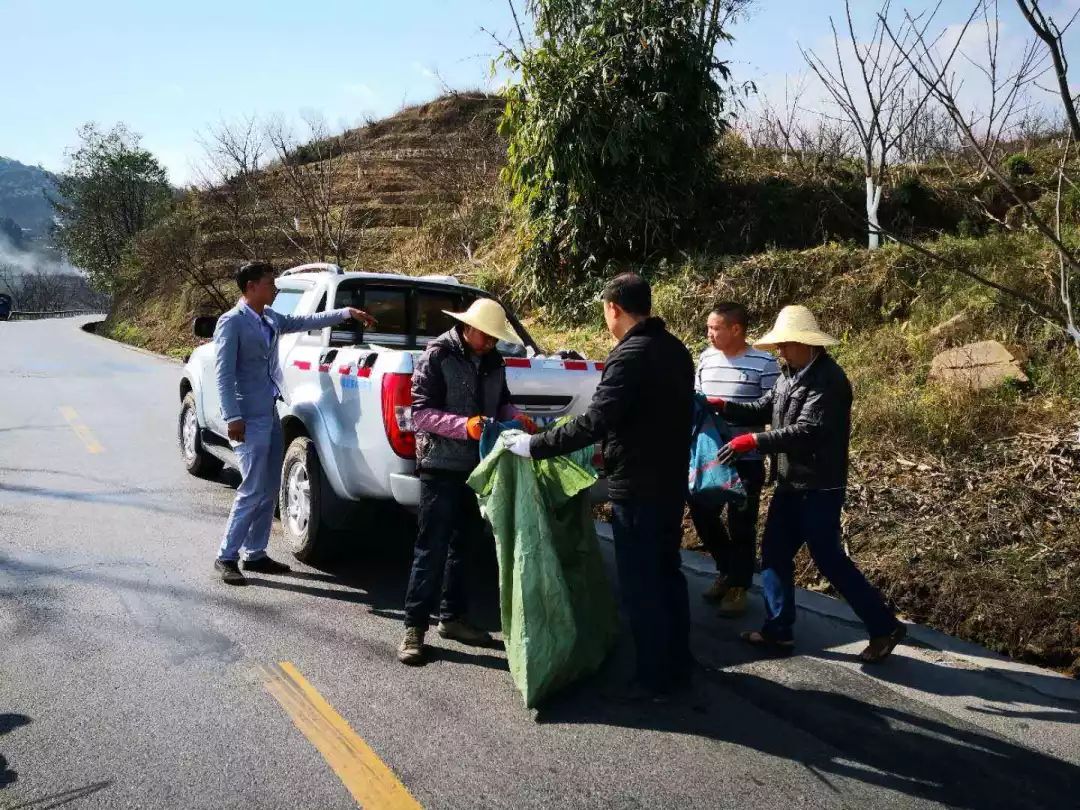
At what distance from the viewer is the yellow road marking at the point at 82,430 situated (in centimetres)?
971

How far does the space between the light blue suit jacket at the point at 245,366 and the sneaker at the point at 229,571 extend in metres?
0.90

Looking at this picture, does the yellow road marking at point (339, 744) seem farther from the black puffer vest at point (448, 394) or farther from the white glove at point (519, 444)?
the white glove at point (519, 444)

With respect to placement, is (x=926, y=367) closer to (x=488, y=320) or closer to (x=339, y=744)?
(x=488, y=320)

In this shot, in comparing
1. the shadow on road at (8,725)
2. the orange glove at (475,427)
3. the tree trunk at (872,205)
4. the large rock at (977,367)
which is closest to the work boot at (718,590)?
the orange glove at (475,427)

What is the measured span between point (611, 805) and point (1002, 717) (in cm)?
202

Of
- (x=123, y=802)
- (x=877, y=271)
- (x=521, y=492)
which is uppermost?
(x=877, y=271)

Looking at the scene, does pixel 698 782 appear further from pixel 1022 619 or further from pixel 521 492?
pixel 1022 619

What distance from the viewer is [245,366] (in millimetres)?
5578

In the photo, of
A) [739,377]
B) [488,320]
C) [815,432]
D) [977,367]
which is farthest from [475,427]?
[977,367]

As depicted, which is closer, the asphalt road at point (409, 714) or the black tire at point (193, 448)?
the asphalt road at point (409, 714)

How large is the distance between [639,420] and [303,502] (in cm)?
285

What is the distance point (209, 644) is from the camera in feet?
14.6

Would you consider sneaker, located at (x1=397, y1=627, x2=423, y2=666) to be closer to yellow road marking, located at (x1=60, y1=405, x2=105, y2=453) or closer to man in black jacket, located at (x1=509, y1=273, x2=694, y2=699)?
man in black jacket, located at (x1=509, y1=273, x2=694, y2=699)

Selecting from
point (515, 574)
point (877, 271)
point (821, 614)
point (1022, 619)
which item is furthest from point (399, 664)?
point (877, 271)
